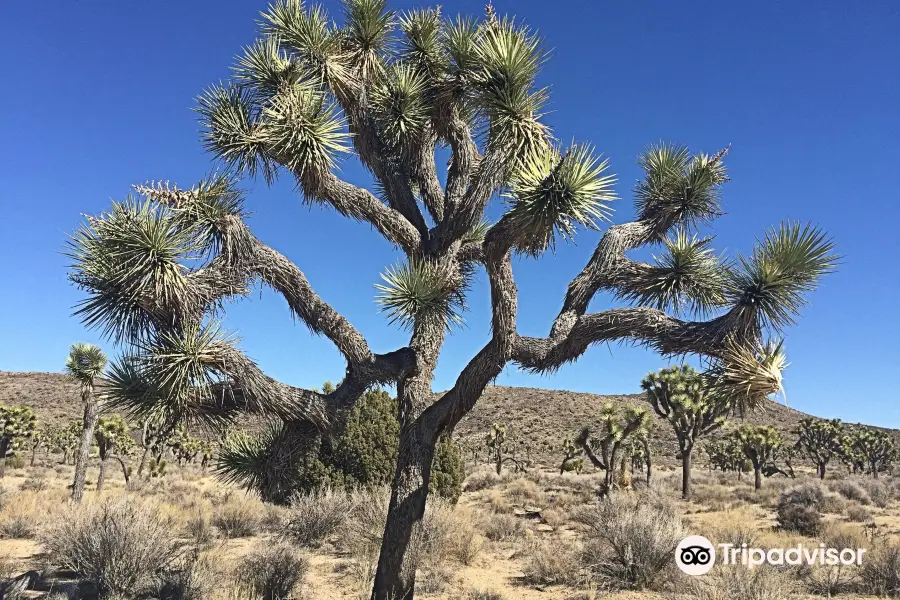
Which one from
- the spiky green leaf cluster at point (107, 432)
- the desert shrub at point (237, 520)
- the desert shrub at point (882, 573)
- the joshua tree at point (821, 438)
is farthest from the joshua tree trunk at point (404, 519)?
the joshua tree at point (821, 438)

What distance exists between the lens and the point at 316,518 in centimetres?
1180

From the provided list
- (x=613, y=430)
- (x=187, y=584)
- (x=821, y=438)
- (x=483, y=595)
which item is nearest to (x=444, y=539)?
(x=483, y=595)

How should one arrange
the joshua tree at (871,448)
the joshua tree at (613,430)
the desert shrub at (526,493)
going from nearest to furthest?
the desert shrub at (526,493) < the joshua tree at (613,430) < the joshua tree at (871,448)

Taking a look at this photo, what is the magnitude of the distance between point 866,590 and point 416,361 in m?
7.15

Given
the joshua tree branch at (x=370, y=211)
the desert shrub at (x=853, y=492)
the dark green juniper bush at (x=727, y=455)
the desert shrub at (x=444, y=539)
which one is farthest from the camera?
the dark green juniper bush at (x=727, y=455)

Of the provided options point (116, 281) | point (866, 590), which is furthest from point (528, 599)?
point (116, 281)

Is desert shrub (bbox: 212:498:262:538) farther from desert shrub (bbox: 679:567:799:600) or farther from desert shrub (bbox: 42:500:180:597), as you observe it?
desert shrub (bbox: 679:567:799:600)

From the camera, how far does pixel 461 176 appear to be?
7270 mm

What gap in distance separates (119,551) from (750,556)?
9.13 meters

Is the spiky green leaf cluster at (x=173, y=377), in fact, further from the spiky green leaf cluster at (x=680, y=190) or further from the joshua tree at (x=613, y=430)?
the joshua tree at (x=613, y=430)

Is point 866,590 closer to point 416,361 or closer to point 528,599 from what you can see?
point 528,599

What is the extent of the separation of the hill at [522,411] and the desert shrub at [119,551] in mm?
36752

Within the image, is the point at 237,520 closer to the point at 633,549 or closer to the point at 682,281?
Answer: the point at 633,549

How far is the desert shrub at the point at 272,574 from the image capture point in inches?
290
